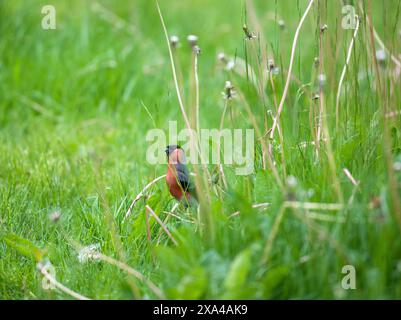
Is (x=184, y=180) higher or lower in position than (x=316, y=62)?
lower

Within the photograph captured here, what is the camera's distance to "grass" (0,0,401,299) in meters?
2.27

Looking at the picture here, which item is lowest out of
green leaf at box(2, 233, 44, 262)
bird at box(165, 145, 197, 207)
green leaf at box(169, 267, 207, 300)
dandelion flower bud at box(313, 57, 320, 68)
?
green leaf at box(169, 267, 207, 300)

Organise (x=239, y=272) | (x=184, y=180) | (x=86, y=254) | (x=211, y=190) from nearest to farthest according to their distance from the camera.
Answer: (x=239, y=272), (x=86, y=254), (x=211, y=190), (x=184, y=180)

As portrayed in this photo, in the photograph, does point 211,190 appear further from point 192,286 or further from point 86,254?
point 192,286

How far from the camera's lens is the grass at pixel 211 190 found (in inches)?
89.2

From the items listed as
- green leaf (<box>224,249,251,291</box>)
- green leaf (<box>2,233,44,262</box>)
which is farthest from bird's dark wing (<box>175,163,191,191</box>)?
green leaf (<box>224,249,251,291</box>)

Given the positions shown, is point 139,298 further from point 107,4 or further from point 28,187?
point 107,4

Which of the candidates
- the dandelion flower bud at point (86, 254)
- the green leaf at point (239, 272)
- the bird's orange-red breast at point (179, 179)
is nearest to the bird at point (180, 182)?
the bird's orange-red breast at point (179, 179)

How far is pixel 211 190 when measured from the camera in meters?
2.84

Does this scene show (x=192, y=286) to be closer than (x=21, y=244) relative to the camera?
Yes

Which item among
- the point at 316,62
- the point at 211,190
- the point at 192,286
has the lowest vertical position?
the point at 192,286

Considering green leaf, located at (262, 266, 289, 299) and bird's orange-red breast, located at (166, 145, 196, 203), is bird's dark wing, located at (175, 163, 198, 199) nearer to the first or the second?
bird's orange-red breast, located at (166, 145, 196, 203)

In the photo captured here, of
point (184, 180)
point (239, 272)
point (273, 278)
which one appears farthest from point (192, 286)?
point (184, 180)

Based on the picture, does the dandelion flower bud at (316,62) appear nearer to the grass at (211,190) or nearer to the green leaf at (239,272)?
the grass at (211,190)
